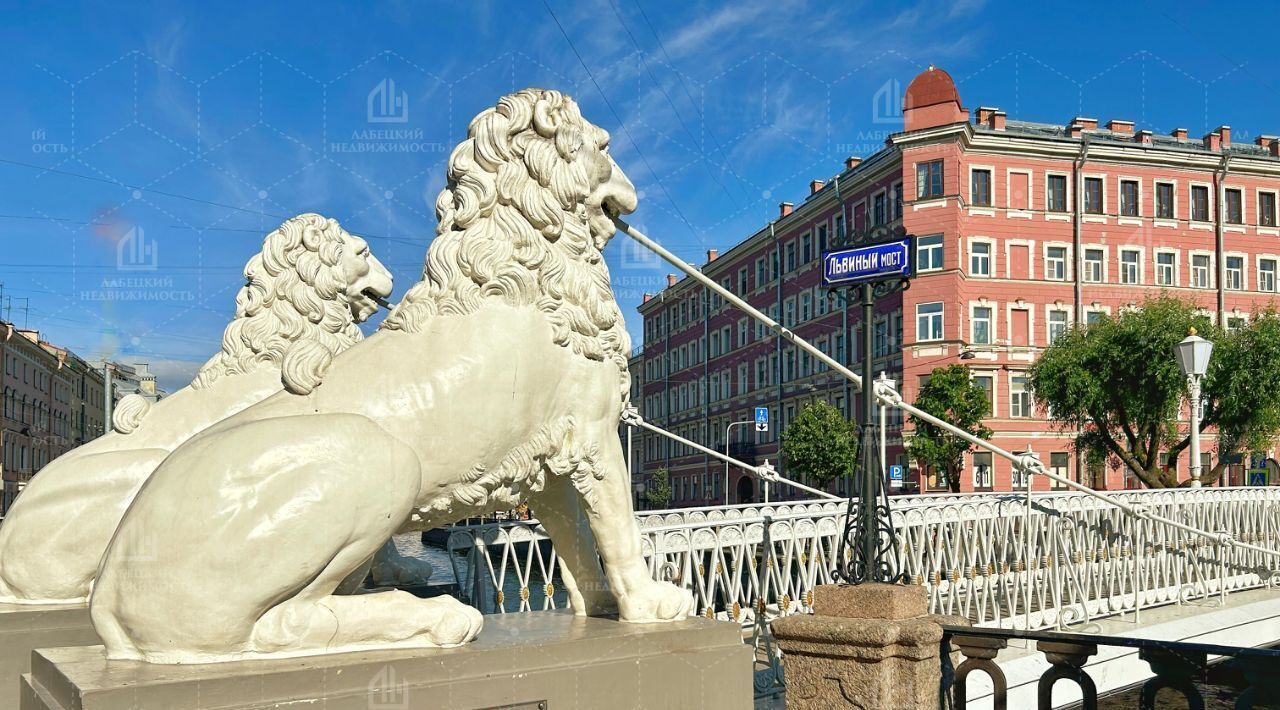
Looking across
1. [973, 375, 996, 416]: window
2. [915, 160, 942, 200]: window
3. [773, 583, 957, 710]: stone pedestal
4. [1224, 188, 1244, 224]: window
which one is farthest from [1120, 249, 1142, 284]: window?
[773, 583, 957, 710]: stone pedestal

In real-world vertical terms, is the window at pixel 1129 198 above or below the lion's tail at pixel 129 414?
above

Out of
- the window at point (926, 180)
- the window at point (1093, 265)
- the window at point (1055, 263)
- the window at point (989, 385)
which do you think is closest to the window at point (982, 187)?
the window at point (926, 180)

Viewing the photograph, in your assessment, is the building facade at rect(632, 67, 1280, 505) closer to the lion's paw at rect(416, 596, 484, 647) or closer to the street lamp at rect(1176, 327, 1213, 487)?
the street lamp at rect(1176, 327, 1213, 487)

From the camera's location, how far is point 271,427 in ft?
8.36

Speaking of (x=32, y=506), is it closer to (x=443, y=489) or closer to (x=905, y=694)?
(x=443, y=489)

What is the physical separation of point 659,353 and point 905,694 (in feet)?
177

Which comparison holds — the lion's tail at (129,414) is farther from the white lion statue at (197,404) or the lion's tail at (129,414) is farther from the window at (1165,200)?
the window at (1165,200)

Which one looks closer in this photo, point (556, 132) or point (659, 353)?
point (556, 132)

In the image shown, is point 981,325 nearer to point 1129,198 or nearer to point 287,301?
point 1129,198

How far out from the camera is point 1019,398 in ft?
114

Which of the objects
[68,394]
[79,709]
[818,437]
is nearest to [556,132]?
[79,709]

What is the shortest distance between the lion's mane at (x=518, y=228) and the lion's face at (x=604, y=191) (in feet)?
0.26

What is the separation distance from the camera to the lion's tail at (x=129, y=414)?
3.95 metres

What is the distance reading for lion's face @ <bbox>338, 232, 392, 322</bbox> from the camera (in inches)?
173
